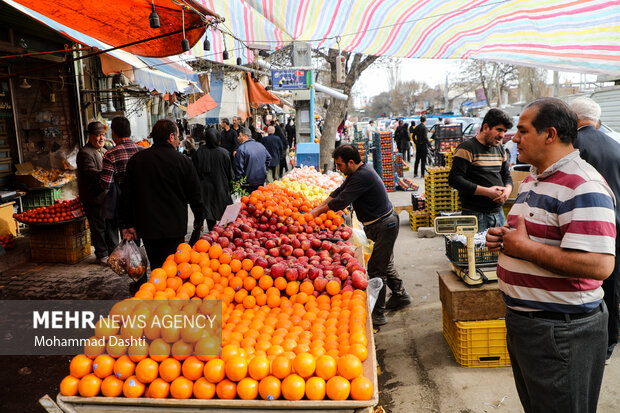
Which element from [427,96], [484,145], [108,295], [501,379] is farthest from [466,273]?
[427,96]

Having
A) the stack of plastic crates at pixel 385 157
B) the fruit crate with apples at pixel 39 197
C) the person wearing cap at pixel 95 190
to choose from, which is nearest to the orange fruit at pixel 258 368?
the person wearing cap at pixel 95 190

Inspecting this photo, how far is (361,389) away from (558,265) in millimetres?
1043

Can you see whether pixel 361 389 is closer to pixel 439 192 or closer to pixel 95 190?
pixel 95 190

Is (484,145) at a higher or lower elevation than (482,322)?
higher

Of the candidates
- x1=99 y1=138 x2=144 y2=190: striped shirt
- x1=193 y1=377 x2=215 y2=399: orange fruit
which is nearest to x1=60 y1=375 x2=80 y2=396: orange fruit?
x1=193 y1=377 x2=215 y2=399: orange fruit

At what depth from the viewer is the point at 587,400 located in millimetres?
2117


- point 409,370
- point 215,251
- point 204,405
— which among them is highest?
point 215,251

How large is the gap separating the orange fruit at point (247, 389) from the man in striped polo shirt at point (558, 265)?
1349 mm

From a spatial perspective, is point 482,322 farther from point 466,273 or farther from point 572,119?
point 572,119

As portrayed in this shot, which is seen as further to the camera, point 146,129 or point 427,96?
point 427,96

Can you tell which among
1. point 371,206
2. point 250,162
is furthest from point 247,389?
point 250,162

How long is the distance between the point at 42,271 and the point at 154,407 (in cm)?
560

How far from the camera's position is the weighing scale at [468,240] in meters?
3.42

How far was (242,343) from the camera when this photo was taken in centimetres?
239
